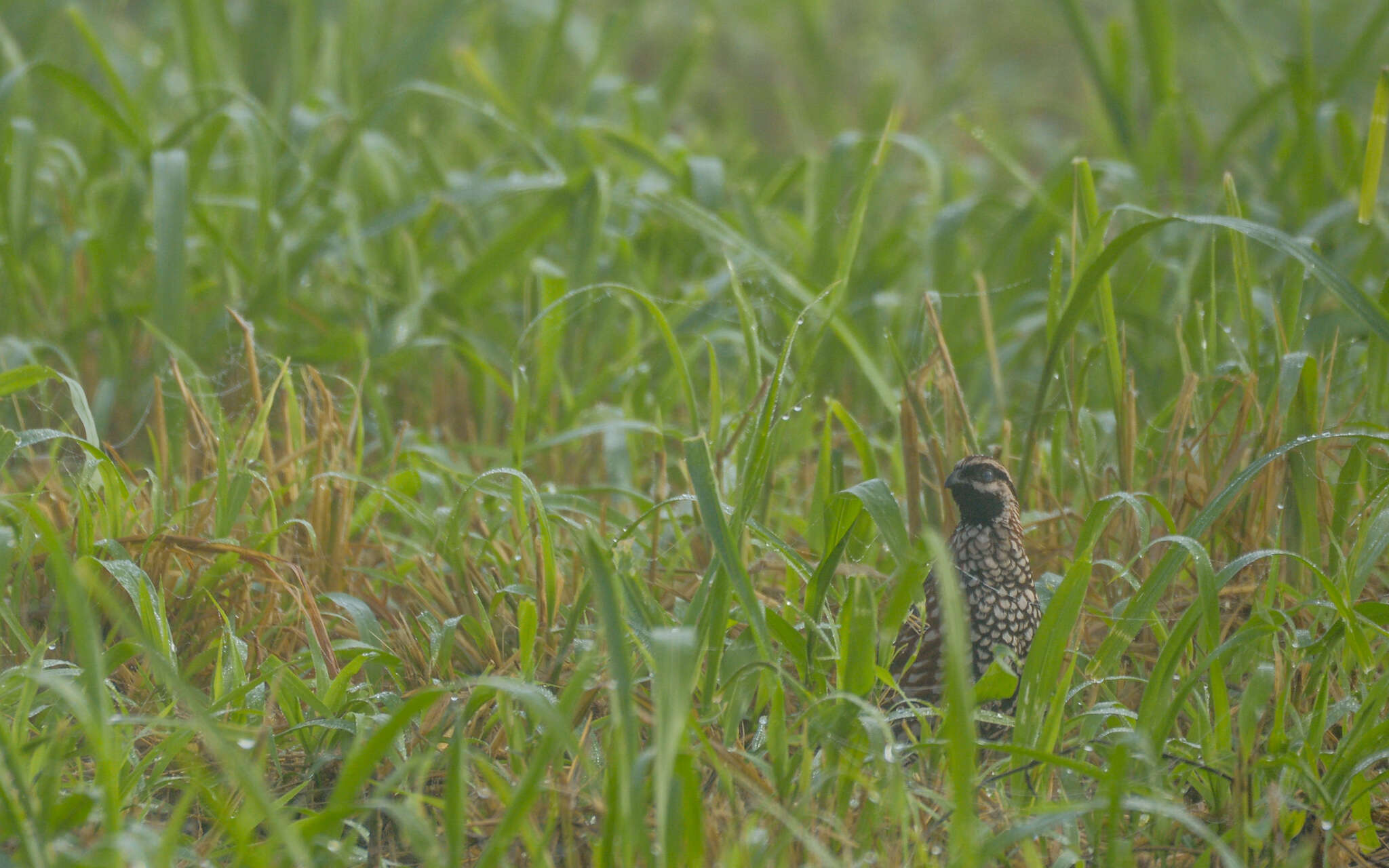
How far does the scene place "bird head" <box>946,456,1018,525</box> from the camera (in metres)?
1.81

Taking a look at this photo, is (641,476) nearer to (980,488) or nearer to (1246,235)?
(980,488)

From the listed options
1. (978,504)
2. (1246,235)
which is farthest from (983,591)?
(1246,235)

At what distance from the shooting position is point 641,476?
2604 mm

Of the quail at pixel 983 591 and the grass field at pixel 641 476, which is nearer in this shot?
the grass field at pixel 641 476

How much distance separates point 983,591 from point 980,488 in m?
0.14

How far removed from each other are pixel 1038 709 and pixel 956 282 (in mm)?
1718

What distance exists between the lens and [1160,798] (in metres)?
→ 1.48

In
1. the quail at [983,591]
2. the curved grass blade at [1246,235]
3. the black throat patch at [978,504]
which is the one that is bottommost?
the quail at [983,591]

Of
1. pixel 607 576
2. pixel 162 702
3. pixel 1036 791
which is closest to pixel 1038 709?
pixel 1036 791

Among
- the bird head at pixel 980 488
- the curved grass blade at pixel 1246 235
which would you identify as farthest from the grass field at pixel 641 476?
the bird head at pixel 980 488

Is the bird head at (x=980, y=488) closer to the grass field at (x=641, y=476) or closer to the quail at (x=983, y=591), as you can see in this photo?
the quail at (x=983, y=591)

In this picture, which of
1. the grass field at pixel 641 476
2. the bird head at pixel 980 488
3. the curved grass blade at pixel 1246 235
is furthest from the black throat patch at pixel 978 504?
the curved grass blade at pixel 1246 235

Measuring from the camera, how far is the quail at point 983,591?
176 centimetres

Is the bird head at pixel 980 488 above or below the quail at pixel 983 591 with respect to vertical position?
above
